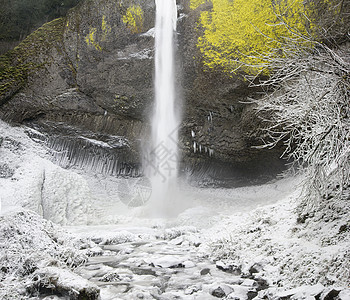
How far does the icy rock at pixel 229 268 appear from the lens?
3.87 m

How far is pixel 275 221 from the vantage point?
15.9 ft

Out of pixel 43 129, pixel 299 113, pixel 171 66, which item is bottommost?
pixel 299 113

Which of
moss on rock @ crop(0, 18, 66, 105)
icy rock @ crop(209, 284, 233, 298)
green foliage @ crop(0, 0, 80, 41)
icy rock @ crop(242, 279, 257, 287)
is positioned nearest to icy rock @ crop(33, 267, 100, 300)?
icy rock @ crop(209, 284, 233, 298)

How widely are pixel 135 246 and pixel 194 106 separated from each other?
7.43 meters

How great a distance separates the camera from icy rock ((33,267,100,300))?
8.67ft

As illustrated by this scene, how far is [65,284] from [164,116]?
1018 centimetres

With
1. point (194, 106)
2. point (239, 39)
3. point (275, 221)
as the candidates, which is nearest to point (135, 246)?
point (275, 221)

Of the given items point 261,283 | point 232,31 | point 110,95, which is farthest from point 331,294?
point 110,95

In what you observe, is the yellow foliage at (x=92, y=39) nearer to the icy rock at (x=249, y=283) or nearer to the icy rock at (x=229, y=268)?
the icy rock at (x=229, y=268)

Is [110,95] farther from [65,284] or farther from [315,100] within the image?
[65,284]

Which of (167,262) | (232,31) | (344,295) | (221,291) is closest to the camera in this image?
(344,295)

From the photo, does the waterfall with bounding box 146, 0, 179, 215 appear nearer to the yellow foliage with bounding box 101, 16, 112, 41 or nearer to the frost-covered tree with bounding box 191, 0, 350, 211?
the yellow foliage with bounding box 101, 16, 112, 41

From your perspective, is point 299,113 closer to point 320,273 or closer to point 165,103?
point 320,273

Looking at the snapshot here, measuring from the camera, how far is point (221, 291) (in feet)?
10.0
